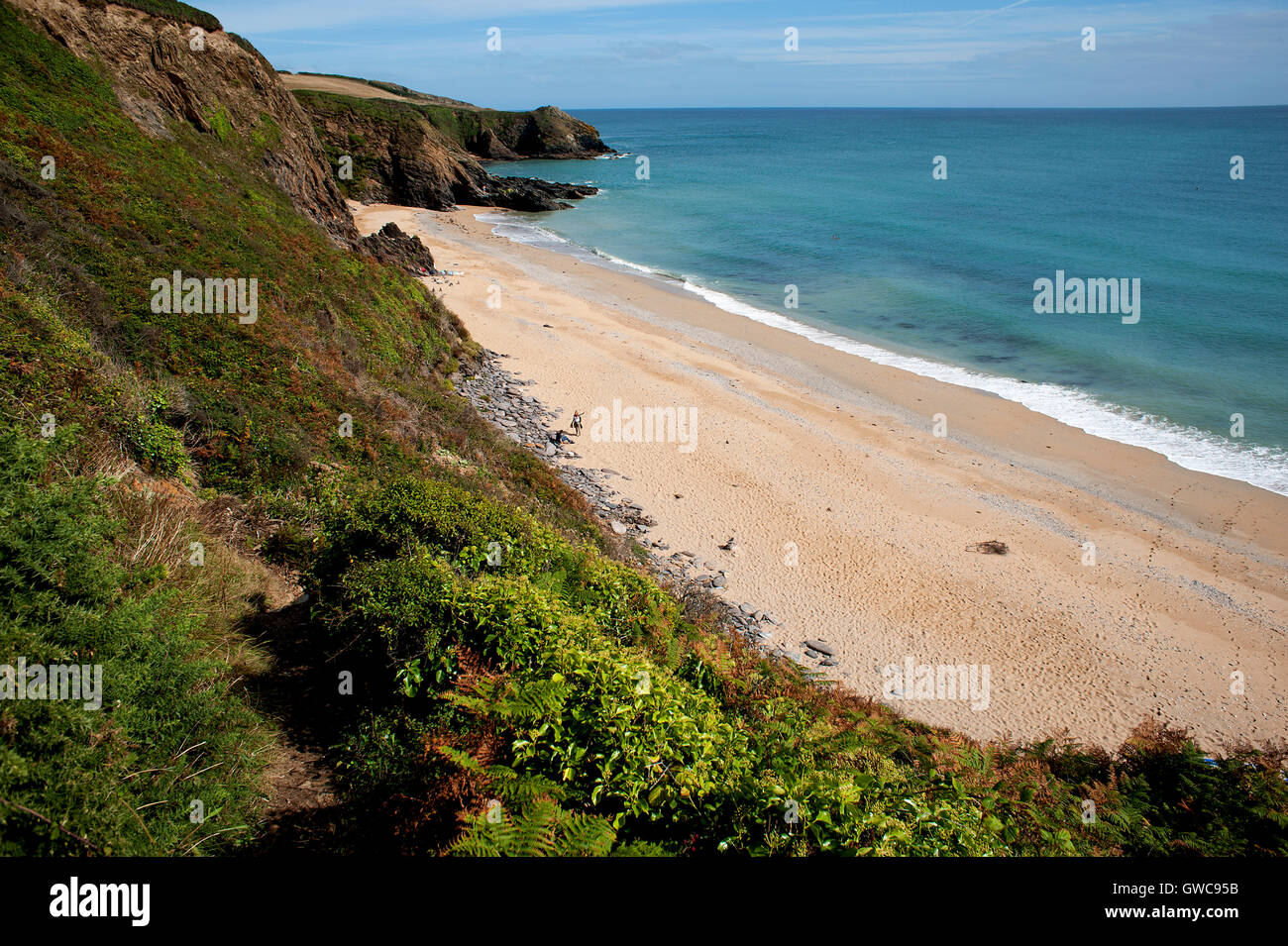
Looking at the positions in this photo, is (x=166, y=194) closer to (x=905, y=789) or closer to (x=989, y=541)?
(x=905, y=789)

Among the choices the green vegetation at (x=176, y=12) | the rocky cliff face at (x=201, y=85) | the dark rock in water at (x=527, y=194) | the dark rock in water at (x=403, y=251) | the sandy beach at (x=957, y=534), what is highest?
the dark rock in water at (x=527, y=194)

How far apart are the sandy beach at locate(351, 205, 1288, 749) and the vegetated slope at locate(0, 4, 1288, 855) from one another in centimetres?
287

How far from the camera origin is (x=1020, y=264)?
42.3 meters

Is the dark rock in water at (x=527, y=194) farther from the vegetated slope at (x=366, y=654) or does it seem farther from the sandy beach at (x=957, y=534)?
the vegetated slope at (x=366, y=654)

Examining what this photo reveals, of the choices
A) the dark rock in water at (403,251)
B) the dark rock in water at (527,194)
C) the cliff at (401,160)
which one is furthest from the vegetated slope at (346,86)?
the dark rock in water at (403,251)

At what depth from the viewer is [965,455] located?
20.8 m

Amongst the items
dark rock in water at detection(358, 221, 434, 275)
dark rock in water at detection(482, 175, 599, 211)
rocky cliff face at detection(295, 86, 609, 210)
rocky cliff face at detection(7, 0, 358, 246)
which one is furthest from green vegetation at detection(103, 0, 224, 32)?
dark rock in water at detection(482, 175, 599, 211)

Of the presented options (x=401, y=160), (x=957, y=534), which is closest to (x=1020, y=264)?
(x=957, y=534)

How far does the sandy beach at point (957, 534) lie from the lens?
41.1ft

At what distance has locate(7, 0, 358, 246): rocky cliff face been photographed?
2022 centimetres

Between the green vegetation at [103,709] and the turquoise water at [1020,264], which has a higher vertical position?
the turquoise water at [1020,264]

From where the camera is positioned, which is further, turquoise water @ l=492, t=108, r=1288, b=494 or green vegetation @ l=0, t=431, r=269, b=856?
turquoise water @ l=492, t=108, r=1288, b=494

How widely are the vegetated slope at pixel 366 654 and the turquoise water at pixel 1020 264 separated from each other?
1795 centimetres

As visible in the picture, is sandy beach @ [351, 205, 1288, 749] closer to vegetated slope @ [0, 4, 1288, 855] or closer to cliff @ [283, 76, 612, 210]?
vegetated slope @ [0, 4, 1288, 855]
